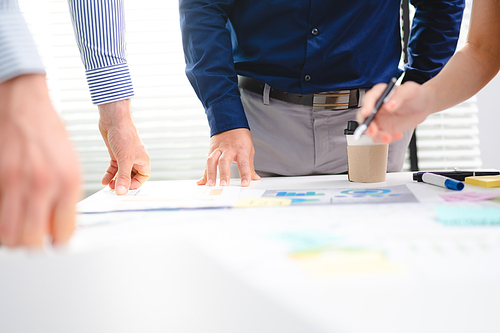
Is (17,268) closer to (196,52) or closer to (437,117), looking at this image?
(196,52)

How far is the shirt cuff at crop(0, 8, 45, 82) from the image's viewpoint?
1.17 feet

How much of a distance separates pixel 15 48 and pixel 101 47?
0.55m

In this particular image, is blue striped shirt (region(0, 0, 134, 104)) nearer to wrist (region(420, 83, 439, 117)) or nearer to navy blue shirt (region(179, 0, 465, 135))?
navy blue shirt (region(179, 0, 465, 135))

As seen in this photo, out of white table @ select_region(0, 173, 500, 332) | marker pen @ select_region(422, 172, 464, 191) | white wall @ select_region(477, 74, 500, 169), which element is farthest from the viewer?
white wall @ select_region(477, 74, 500, 169)

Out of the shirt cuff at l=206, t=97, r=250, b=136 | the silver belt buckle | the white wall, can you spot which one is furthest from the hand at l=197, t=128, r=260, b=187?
the white wall

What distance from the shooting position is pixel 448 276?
0.31 metres

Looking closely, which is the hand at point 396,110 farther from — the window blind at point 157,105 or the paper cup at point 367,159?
the window blind at point 157,105

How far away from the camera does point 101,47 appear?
873 millimetres

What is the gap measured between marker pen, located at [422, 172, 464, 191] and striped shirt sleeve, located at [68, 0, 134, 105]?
0.68 m

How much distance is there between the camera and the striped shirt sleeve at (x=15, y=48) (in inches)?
14.0

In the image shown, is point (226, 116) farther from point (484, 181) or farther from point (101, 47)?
point (484, 181)

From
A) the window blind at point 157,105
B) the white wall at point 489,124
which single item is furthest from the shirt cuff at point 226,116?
the white wall at point 489,124

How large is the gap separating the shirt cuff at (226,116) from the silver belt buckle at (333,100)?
23 cm

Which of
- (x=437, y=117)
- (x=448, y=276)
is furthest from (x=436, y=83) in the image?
(x=437, y=117)
